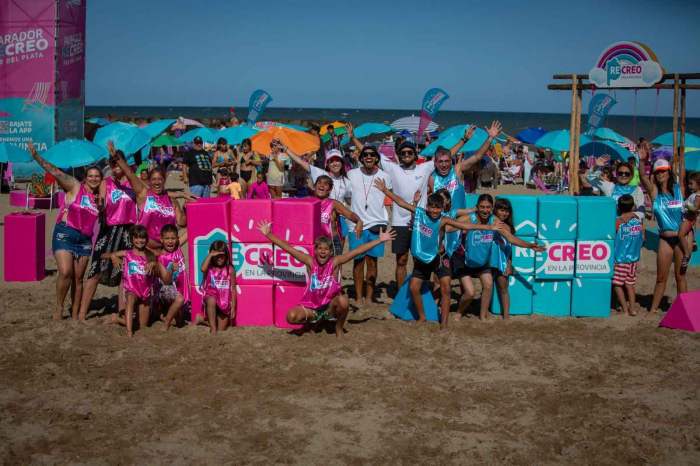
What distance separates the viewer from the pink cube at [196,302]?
22.4 feet

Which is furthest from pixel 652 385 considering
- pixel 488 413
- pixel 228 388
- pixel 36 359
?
pixel 36 359

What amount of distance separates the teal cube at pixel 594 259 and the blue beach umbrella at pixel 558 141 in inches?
388

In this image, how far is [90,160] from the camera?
1108cm

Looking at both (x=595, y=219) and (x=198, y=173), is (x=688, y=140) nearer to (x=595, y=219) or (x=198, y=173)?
(x=595, y=219)

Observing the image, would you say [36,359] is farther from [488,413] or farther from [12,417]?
[488,413]

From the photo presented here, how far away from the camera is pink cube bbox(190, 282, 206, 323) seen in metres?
6.82

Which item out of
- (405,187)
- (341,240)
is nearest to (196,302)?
(341,240)

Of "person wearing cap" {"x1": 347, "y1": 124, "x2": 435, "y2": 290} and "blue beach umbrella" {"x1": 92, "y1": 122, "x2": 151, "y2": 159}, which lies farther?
"blue beach umbrella" {"x1": 92, "y1": 122, "x2": 151, "y2": 159}

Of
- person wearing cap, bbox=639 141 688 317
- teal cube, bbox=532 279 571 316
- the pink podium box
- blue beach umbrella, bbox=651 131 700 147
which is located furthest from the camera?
blue beach umbrella, bbox=651 131 700 147

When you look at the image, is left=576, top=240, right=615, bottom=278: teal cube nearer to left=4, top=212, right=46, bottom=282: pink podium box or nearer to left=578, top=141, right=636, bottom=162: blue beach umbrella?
left=4, top=212, right=46, bottom=282: pink podium box

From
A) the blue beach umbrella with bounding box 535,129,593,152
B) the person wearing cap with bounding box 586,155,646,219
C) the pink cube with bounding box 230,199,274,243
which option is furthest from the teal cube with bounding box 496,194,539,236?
the blue beach umbrella with bounding box 535,129,593,152

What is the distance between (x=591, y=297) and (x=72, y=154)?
29.0ft

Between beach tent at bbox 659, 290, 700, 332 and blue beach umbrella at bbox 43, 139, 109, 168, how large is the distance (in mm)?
9284

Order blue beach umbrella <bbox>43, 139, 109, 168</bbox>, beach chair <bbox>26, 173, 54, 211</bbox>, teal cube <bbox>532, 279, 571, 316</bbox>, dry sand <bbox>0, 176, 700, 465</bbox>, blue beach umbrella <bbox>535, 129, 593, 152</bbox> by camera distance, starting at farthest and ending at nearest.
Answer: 1. blue beach umbrella <bbox>535, 129, 593, 152</bbox>
2. beach chair <bbox>26, 173, 54, 211</bbox>
3. blue beach umbrella <bbox>43, 139, 109, 168</bbox>
4. teal cube <bbox>532, 279, 571, 316</bbox>
5. dry sand <bbox>0, 176, 700, 465</bbox>
